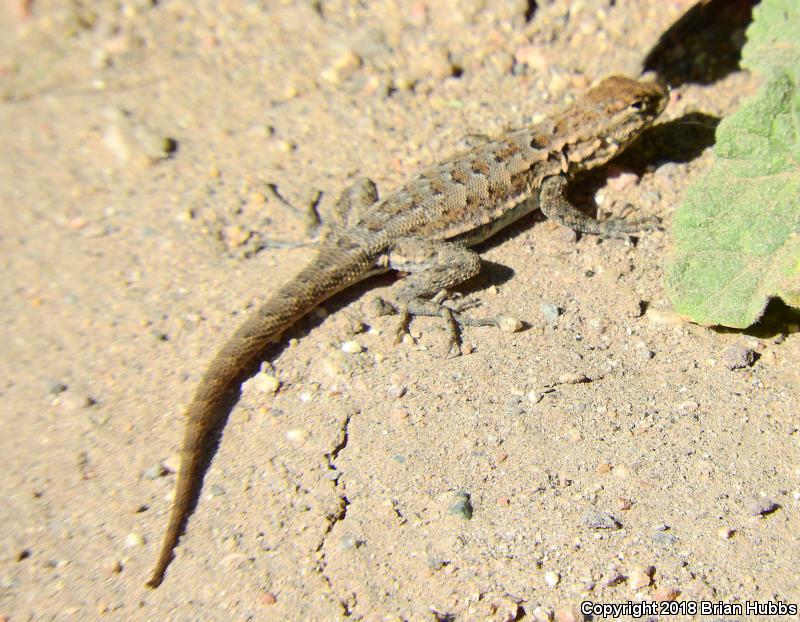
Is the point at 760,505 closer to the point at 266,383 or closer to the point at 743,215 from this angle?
the point at 743,215

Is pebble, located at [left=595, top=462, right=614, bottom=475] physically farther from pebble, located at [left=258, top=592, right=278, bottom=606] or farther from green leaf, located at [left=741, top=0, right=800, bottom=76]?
green leaf, located at [left=741, top=0, right=800, bottom=76]

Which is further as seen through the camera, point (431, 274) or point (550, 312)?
point (431, 274)

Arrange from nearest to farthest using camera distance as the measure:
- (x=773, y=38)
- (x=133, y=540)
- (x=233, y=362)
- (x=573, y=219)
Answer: (x=133, y=540)
(x=233, y=362)
(x=773, y=38)
(x=573, y=219)

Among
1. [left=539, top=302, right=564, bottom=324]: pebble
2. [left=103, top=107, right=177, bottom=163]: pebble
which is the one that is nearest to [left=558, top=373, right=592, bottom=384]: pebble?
[left=539, top=302, right=564, bottom=324]: pebble

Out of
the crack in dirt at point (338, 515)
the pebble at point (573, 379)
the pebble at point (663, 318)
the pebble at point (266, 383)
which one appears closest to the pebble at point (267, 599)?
the crack in dirt at point (338, 515)

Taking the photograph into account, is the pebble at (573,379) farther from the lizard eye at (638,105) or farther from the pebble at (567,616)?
the lizard eye at (638,105)

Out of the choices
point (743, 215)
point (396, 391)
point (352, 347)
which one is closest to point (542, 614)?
point (396, 391)

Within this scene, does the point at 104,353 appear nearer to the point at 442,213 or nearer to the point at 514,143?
the point at 442,213

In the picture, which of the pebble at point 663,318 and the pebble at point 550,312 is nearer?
the pebble at point 663,318
